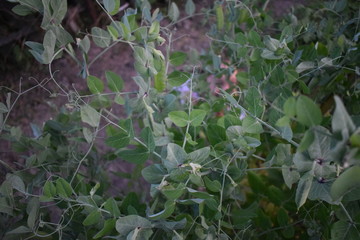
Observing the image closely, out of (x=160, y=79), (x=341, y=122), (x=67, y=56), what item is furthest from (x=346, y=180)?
(x=67, y=56)

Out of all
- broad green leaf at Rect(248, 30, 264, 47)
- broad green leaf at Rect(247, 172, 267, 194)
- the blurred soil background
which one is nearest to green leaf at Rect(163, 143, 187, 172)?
broad green leaf at Rect(248, 30, 264, 47)

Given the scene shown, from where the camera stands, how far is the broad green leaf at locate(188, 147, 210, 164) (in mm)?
586

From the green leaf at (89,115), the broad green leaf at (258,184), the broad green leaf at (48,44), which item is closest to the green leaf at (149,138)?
the green leaf at (89,115)

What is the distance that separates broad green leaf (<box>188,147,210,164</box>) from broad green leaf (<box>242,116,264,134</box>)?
8cm

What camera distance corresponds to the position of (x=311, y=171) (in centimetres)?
50

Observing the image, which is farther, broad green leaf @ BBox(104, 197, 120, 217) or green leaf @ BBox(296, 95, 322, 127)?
broad green leaf @ BBox(104, 197, 120, 217)

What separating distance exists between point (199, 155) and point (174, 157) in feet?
0.14

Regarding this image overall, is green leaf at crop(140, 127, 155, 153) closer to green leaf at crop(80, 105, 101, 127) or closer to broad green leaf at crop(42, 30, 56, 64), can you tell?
green leaf at crop(80, 105, 101, 127)

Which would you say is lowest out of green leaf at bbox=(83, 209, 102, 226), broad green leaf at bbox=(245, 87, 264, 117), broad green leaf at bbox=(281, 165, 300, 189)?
green leaf at bbox=(83, 209, 102, 226)

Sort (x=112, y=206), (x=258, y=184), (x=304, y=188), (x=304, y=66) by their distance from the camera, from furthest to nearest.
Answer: (x=258, y=184), (x=304, y=66), (x=112, y=206), (x=304, y=188)

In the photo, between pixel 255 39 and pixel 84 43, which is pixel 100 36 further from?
pixel 255 39

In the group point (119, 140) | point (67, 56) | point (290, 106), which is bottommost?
point (67, 56)

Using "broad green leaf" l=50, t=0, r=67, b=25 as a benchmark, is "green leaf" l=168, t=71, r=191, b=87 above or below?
below

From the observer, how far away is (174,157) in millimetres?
589
